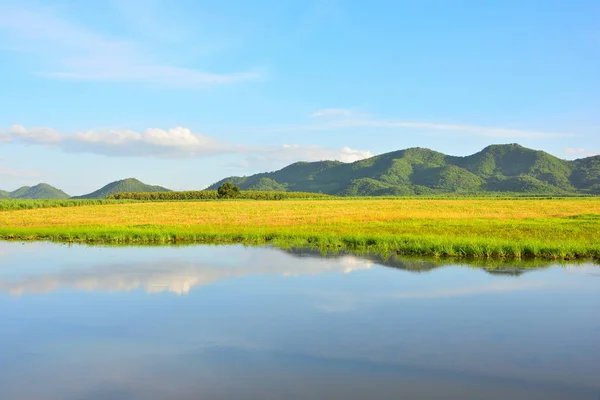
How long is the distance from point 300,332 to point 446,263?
14.9 meters

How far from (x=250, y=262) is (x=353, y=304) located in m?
11.2

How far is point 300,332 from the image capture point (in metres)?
14.9

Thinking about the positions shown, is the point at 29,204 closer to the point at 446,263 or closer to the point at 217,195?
the point at 217,195

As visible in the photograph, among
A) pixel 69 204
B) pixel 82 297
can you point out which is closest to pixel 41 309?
pixel 82 297

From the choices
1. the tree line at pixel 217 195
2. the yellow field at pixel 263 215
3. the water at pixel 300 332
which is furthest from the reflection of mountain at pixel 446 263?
the tree line at pixel 217 195

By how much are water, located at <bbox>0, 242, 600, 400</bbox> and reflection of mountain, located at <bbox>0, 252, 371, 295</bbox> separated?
0.14 meters

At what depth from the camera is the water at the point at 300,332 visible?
11.0 metres

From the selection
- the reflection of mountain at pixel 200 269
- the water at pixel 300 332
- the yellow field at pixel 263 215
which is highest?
the yellow field at pixel 263 215

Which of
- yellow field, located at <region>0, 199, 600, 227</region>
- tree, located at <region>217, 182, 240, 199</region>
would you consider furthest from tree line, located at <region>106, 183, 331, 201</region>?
yellow field, located at <region>0, 199, 600, 227</region>

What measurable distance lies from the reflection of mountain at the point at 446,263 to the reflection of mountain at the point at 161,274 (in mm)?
1341

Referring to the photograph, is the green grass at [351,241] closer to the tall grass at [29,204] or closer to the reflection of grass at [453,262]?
the reflection of grass at [453,262]

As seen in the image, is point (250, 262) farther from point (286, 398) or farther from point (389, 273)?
point (286, 398)

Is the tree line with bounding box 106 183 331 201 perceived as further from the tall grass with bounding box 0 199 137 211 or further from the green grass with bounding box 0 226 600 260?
the green grass with bounding box 0 226 600 260

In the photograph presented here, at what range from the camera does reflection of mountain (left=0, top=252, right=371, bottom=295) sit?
2177 centimetres
